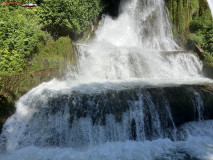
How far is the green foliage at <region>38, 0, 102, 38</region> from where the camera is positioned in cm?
1211

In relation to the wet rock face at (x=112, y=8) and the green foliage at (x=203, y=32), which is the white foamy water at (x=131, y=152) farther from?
the wet rock face at (x=112, y=8)

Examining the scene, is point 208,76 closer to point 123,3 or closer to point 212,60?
point 212,60

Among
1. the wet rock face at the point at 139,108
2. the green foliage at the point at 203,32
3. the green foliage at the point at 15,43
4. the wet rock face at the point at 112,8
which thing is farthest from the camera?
the wet rock face at the point at 112,8

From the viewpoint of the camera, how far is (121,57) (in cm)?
1119

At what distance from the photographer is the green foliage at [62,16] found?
12109 millimetres

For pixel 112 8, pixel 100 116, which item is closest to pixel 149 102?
pixel 100 116

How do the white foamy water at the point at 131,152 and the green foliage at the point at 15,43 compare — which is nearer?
the white foamy water at the point at 131,152

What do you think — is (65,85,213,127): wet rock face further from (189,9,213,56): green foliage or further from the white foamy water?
(189,9,213,56): green foliage

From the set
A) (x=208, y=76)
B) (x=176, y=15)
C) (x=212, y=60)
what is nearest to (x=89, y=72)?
(x=208, y=76)

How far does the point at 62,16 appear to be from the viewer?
1245 centimetres

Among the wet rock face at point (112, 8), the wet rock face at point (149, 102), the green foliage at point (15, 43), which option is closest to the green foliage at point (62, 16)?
the green foliage at point (15, 43)

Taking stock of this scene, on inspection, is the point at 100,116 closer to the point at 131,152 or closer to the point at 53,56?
the point at 131,152

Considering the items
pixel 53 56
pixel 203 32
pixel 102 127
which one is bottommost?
pixel 102 127

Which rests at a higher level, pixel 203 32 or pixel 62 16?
pixel 62 16
